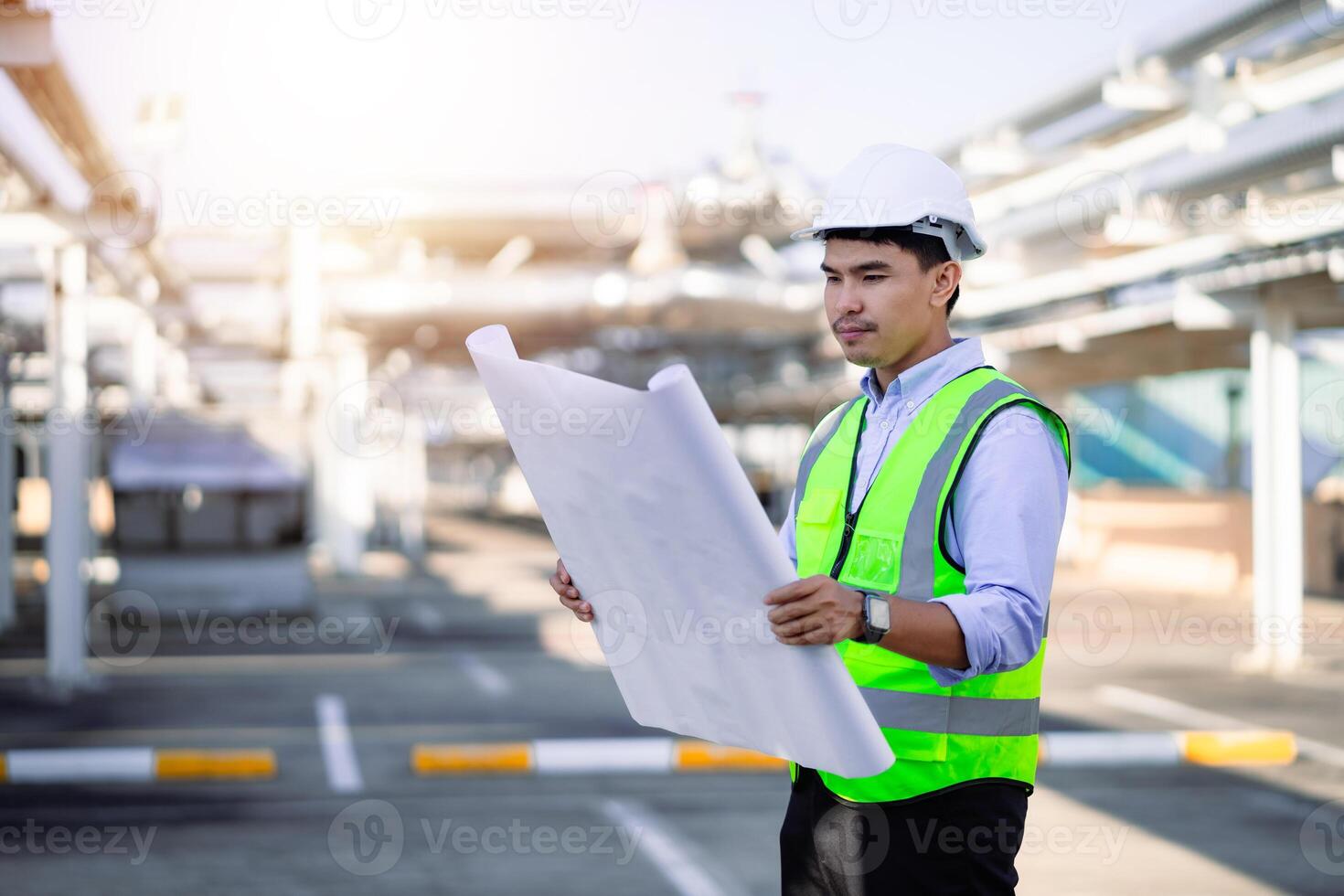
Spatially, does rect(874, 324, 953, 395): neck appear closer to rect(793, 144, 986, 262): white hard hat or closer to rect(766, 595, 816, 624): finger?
rect(793, 144, 986, 262): white hard hat

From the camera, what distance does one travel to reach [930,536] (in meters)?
2.21

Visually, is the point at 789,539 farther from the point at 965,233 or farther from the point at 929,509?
the point at 965,233

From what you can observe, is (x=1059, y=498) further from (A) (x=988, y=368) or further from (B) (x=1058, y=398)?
(B) (x=1058, y=398)

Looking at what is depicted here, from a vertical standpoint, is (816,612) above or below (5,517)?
above

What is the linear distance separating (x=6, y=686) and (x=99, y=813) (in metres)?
5.58

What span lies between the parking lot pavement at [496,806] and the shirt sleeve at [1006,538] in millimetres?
4211

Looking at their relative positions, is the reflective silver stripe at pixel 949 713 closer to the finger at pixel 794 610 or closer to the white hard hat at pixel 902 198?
the finger at pixel 794 610

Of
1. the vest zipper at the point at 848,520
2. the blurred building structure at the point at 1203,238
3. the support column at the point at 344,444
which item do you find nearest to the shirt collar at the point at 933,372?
the vest zipper at the point at 848,520

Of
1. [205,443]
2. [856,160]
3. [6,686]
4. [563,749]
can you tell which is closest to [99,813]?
Result: [563,749]

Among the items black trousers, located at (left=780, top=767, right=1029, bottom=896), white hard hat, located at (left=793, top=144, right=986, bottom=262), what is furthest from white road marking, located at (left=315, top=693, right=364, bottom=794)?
white hard hat, located at (left=793, top=144, right=986, bottom=262)

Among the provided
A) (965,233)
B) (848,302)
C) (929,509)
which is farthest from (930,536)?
(965,233)

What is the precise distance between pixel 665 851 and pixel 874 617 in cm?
499

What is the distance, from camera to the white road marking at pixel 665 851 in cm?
605

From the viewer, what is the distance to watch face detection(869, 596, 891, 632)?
1.96 m
